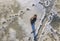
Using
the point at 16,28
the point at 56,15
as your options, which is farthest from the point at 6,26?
the point at 56,15

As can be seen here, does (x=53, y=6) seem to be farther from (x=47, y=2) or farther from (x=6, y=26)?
(x=6, y=26)

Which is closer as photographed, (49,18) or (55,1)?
(49,18)

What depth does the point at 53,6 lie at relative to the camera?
124 inches

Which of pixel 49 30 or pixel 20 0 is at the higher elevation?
pixel 20 0

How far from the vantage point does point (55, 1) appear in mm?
3215

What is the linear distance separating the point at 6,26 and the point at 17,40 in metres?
0.29

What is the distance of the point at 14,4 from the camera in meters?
3.13

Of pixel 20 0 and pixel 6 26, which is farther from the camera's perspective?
pixel 20 0

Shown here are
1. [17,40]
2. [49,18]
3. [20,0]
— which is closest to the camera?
[17,40]

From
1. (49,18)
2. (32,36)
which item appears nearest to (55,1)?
(49,18)

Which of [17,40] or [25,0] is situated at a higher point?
[25,0]

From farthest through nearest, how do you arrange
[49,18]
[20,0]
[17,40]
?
[20,0] → [49,18] → [17,40]

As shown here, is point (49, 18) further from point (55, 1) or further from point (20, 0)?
point (20, 0)

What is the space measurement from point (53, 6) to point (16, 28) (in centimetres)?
78
